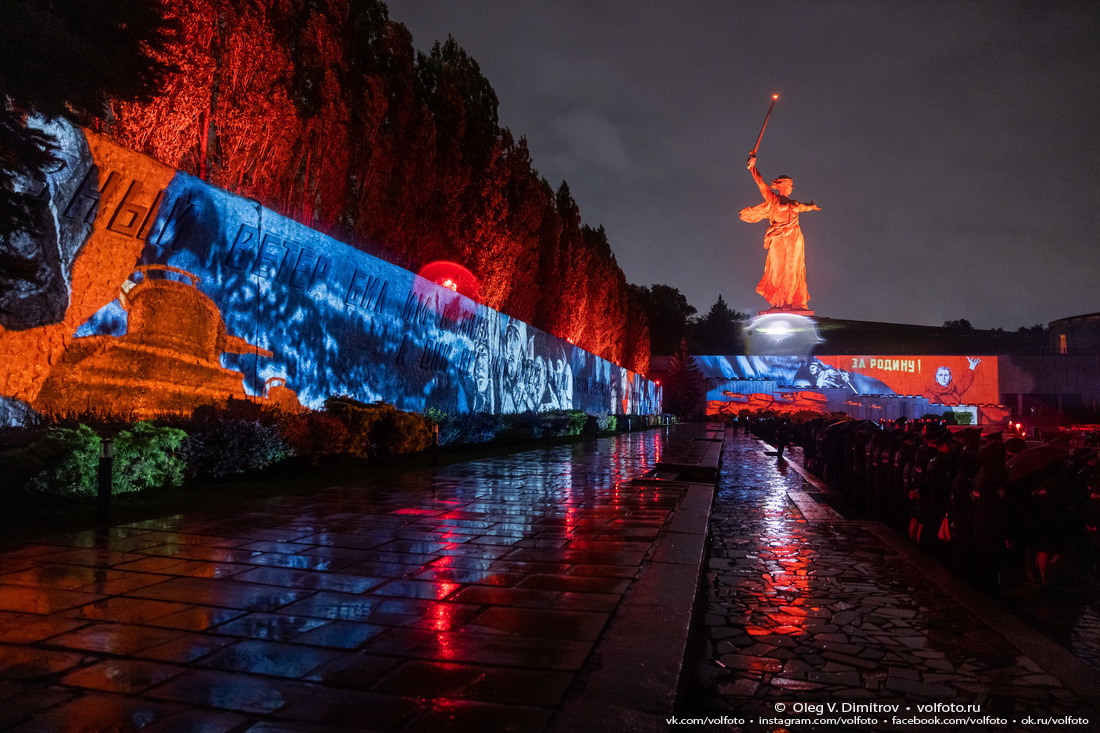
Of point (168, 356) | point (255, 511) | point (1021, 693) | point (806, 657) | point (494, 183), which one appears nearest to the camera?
point (1021, 693)

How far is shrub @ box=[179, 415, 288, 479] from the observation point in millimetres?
9156

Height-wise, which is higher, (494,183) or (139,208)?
(494,183)

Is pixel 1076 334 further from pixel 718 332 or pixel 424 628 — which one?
pixel 424 628

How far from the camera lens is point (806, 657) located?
156 inches

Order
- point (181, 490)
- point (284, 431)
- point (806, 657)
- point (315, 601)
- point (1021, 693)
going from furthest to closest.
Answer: point (284, 431)
point (181, 490)
point (315, 601)
point (806, 657)
point (1021, 693)

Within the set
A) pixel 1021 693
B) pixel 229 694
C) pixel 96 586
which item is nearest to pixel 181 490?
pixel 96 586

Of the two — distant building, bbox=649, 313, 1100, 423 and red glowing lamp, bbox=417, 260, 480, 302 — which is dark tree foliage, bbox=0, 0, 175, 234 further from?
distant building, bbox=649, 313, 1100, 423

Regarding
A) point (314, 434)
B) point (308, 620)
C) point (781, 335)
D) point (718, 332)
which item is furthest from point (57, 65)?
point (718, 332)

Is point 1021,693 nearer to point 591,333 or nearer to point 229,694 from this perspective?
point 229,694

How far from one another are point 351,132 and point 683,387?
59421 mm

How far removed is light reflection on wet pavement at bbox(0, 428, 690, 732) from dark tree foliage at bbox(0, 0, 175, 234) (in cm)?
307

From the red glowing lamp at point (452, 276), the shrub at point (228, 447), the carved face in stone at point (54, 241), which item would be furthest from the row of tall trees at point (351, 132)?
the shrub at point (228, 447)

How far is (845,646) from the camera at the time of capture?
414cm

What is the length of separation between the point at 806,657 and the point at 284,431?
9.00 meters
